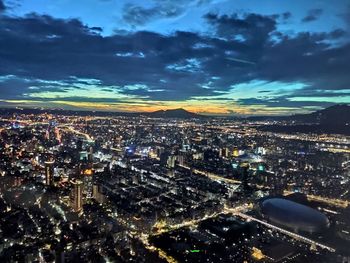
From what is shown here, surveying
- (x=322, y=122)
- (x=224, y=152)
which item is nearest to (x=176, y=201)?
(x=224, y=152)

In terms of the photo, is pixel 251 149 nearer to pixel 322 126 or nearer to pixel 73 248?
pixel 322 126

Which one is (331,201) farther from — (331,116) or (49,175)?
(331,116)

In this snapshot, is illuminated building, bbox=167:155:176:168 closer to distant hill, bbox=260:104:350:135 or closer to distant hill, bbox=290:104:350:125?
distant hill, bbox=260:104:350:135

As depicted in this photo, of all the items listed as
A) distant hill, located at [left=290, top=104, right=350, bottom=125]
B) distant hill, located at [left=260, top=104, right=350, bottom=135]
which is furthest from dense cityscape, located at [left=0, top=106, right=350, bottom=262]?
distant hill, located at [left=290, top=104, right=350, bottom=125]

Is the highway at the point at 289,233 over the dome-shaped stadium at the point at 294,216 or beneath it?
beneath

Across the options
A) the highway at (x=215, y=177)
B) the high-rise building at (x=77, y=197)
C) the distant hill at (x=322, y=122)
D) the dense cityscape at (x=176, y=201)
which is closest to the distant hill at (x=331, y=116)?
the distant hill at (x=322, y=122)

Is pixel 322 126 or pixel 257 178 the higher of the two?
pixel 322 126

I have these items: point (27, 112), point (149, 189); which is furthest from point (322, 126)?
point (27, 112)

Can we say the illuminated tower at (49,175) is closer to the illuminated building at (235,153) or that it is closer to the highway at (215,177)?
the highway at (215,177)
